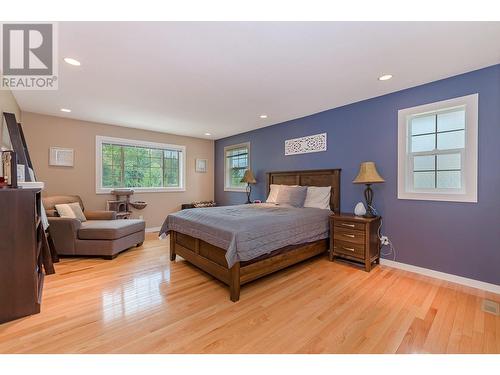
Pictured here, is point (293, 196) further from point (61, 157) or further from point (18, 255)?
point (61, 157)

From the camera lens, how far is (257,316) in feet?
6.26

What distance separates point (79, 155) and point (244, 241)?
159 inches

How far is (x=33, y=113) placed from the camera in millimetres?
3898

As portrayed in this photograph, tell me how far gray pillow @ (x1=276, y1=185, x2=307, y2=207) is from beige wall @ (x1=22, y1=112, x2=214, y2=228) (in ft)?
9.73

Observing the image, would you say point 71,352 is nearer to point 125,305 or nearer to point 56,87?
point 125,305

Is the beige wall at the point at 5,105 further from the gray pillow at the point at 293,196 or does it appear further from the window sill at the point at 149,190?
the gray pillow at the point at 293,196

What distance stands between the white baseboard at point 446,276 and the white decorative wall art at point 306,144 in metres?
2.02

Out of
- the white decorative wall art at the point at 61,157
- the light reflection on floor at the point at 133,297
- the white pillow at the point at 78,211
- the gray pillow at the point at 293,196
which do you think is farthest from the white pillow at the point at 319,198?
the white decorative wall art at the point at 61,157

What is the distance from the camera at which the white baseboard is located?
2339 millimetres

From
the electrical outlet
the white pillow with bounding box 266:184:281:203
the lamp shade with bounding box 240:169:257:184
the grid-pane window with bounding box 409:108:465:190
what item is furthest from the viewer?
the lamp shade with bounding box 240:169:257:184

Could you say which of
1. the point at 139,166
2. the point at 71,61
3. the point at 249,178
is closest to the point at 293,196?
the point at 249,178

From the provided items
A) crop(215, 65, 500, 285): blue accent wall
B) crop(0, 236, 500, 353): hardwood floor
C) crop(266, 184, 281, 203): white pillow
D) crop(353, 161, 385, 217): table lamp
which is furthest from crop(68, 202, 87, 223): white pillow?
crop(353, 161, 385, 217): table lamp

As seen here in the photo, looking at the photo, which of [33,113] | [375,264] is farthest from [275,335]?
[33,113]

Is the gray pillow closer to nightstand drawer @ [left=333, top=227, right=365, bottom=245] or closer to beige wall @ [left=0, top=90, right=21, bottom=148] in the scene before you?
nightstand drawer @ [left=333, top=227, right=365, bottom=245]
